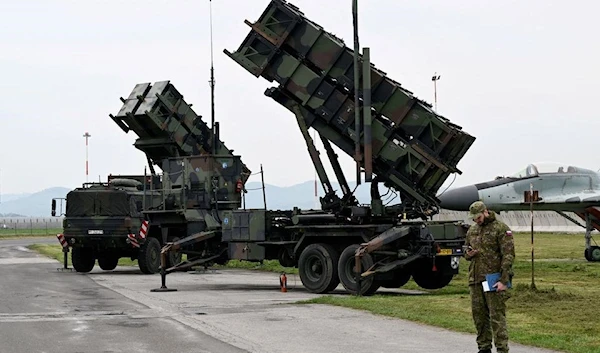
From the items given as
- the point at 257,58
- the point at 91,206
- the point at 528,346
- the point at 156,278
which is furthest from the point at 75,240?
the point at 528,346

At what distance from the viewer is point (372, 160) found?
1888 cm

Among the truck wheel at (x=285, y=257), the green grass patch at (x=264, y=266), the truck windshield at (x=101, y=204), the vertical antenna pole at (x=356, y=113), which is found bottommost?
the green grass patch at (x=264, y=266)

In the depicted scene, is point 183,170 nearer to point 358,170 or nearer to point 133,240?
point 133,240

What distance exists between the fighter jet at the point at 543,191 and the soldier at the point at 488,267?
18.2 m

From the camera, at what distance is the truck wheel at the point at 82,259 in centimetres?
2750

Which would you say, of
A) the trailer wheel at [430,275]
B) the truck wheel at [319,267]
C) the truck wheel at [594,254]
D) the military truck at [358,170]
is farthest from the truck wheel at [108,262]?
the truck wheel at [594,254]

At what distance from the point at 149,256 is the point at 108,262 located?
324 cm

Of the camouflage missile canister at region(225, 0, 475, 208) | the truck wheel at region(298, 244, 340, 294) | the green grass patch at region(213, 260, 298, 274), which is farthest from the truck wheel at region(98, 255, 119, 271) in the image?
the camouflage missile canister at region(225, 0, 475, 208)

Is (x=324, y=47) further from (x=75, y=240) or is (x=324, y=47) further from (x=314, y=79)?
(x=75, y=240)

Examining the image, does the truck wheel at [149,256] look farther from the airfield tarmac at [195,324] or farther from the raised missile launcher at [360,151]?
the raised missile launcher at [360,151]

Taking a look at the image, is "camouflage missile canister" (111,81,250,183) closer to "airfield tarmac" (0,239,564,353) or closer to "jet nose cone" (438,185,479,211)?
"jet nose cone" (438,185,479,211)

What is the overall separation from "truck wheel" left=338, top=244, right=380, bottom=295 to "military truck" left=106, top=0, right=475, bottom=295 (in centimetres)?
2

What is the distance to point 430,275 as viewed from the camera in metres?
19.4

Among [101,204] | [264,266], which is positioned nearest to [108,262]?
[101,204]
